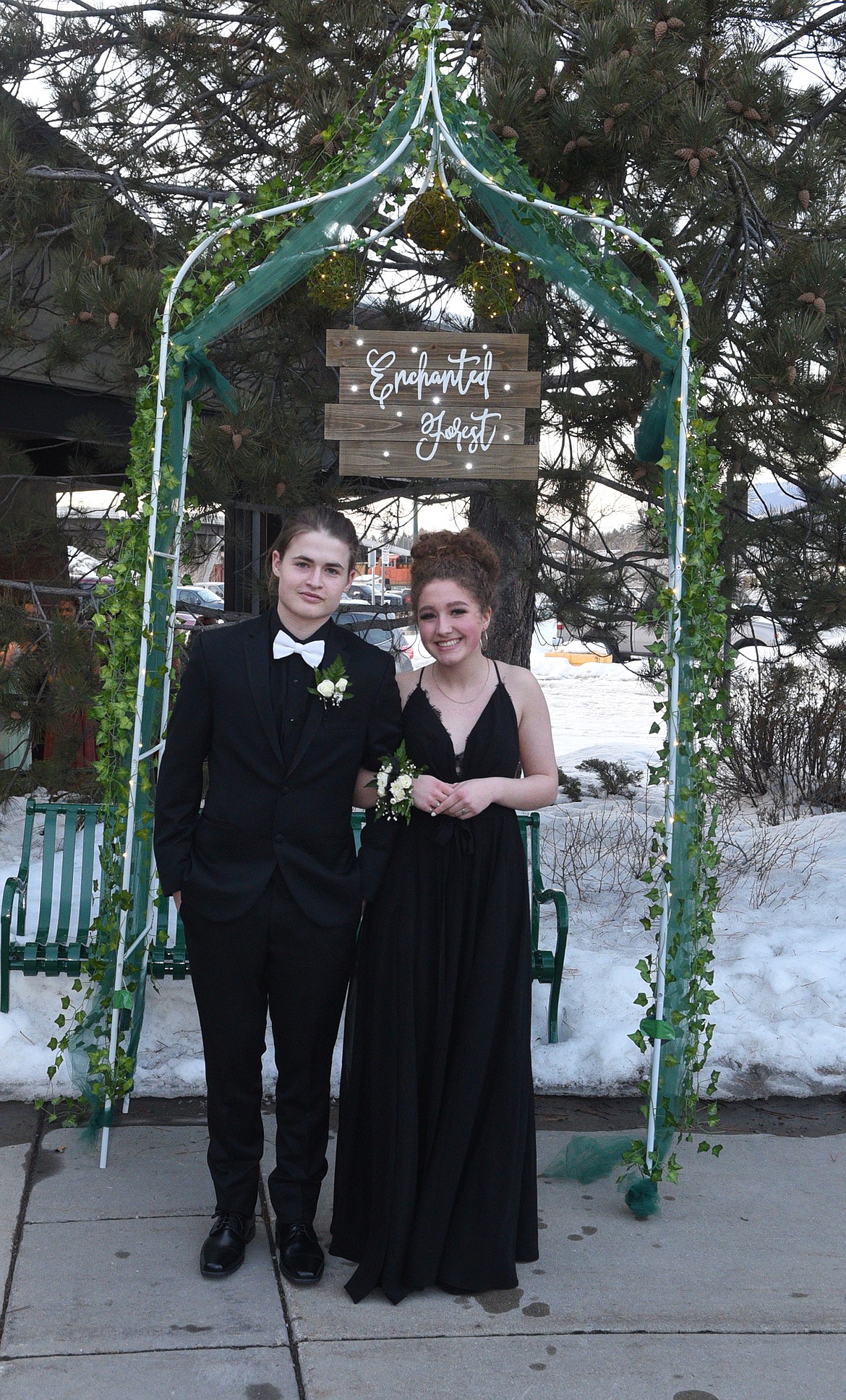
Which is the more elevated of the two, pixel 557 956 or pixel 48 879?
pixel 48 879

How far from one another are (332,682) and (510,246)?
1.69 metres

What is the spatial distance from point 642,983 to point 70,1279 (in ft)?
8.27

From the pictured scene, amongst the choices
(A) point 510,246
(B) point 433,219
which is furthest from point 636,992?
(B) point 433,219

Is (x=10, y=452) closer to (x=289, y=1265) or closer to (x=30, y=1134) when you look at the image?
(x=30, y=1134)

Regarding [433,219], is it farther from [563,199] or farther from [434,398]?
[563,199]

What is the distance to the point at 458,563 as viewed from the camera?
3.10 metres

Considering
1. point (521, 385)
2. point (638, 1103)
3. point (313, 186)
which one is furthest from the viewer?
point (638, 1103)

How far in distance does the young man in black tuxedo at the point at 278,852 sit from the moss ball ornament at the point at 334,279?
1321 mm

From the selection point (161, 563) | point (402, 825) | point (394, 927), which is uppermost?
point (161, 563)

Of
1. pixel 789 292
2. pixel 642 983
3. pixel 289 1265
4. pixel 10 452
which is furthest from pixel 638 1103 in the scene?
pixel 10 452

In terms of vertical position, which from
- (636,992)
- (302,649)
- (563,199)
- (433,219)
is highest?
(563,199)

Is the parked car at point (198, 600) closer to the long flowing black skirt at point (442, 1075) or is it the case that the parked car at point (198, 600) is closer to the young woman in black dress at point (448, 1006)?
the young woman in black dress at point (448, 1006)

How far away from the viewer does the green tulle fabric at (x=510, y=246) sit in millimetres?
3539

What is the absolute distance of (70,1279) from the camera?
2967 mm
